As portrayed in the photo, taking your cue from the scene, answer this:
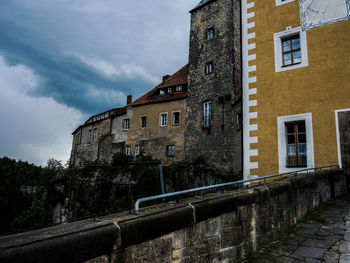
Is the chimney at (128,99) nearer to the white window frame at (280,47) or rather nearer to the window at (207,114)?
the window at (207,114)

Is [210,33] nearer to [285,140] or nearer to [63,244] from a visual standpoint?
[285,140]

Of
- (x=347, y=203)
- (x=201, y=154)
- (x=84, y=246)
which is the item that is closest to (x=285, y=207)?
(x=347, y=203)

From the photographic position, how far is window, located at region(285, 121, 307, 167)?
8688 mm

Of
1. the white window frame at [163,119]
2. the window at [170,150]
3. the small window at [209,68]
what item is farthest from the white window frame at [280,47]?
the white window frame at [163,119]

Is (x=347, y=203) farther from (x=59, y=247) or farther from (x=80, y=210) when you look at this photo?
(x=80, y=210)

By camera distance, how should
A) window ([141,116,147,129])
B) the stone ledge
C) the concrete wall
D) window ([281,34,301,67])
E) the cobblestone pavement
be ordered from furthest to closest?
window ([141,116,147,129]) → window ([281,34,301,67]) → the cobblestone pavement → the concrete wall → the stone ledge

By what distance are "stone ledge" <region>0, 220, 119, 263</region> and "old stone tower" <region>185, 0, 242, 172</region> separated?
1797cm

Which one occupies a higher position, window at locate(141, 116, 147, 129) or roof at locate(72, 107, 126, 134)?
roof at locate(72, 107, 126, 134)

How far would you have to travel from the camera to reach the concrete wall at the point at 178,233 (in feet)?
5.66

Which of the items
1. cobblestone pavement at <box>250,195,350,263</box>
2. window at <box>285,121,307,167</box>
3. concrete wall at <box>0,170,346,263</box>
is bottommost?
cobblestone pavement at <box>250,195,350,263</box>

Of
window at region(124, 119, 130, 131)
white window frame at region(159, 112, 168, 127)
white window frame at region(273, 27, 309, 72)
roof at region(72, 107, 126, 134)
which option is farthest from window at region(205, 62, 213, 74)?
white window frame at region(273, 27, 309, 72)

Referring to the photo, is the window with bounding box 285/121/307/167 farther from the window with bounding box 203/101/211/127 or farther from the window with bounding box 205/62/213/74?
the window with bounding box 205/62/213/74

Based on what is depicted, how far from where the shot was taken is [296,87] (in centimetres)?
912

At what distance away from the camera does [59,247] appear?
1.72 metres
